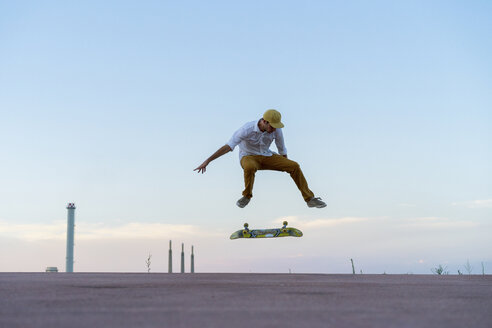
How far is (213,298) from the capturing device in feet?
16.3

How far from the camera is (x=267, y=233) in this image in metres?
14.0

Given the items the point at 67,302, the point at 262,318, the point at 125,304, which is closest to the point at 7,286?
the point at 67,302

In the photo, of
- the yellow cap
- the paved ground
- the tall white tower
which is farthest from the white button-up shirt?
the tall white tower

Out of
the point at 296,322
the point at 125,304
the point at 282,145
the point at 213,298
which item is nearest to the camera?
the point at 296,322

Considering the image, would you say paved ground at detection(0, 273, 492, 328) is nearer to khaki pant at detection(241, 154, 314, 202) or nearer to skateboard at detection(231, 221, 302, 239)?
khaki pant at detection(241, 154, 314, 202)

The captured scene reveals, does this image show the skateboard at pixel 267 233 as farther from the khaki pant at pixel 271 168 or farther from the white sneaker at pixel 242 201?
the white sneaker at pixel 242 201

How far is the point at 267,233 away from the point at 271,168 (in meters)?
2.49

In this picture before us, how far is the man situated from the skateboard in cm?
165

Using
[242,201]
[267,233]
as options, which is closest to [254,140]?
[242,201]

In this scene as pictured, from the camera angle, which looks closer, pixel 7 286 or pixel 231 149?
pixel 7 286

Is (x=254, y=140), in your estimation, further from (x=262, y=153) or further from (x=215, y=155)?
(x=215, y=155)

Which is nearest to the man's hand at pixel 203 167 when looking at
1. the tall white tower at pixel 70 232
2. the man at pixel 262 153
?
the man at pixel 262 153

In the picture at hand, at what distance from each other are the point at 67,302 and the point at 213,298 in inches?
48.3

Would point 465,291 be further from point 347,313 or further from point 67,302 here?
point 67,302
